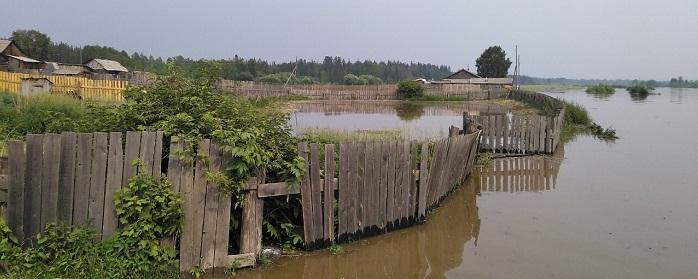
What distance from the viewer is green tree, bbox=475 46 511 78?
308 feet

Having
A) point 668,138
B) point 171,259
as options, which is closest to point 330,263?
point 171,259

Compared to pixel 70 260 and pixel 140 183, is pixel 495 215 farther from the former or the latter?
pixel 70 260

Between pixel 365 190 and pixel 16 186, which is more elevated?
pixel 16 186

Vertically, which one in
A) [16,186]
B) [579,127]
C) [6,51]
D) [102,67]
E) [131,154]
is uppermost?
[6,51]

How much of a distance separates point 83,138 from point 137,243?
1194mm

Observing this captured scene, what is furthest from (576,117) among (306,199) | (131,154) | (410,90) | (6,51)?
(6,51)

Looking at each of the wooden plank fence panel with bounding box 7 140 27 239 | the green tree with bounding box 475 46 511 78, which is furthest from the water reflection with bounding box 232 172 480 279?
the green tree with bounding box 475 46 511 78

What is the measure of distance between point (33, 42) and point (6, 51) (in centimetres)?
2895

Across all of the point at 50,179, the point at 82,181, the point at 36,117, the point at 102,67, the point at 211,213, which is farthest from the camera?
the point at 102,67

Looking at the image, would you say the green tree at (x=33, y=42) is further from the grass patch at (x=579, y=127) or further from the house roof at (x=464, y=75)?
the grass patch at (x=579, y=127)

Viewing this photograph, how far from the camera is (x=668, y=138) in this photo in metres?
20.5

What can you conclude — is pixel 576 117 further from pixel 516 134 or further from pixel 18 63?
pixel 18 63

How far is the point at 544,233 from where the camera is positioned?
7.84 metres

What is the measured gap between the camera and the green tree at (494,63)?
93812 mm
